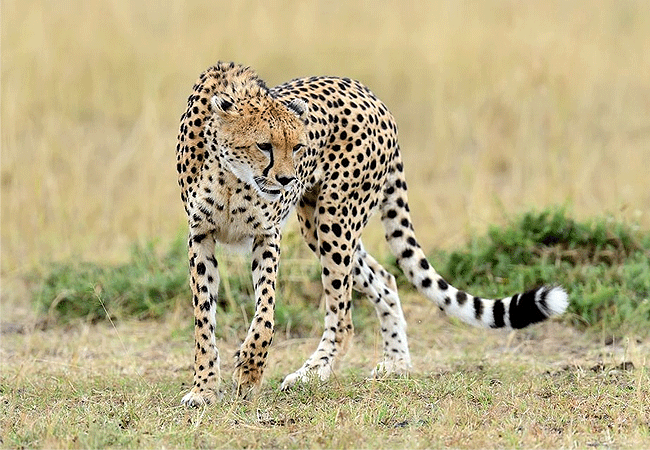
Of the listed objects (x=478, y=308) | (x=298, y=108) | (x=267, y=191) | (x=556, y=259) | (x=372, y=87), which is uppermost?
(x=298, y=108)

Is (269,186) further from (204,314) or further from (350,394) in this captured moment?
(350,394)

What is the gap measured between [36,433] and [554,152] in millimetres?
4701

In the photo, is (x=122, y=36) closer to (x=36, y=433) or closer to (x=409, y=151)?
(x=409, y=151)

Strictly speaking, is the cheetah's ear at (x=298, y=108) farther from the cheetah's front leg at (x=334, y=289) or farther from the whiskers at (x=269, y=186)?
the cheetah's front leg at (x=334, y=289)

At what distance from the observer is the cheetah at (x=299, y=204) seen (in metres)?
3.86

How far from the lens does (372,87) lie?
9172 mm

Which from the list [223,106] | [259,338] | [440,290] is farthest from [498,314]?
[223,106]

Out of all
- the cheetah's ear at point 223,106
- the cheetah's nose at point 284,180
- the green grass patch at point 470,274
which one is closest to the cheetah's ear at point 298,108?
the cheetah's ear at point 223,106

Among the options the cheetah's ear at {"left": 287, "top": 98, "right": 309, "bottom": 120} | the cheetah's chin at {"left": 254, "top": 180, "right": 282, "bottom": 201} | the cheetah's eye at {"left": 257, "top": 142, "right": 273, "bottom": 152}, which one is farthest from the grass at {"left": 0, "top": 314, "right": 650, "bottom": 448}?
the cheetah's ear at {"left": 287, "top": 98, "right": 309, "bottom": 120}

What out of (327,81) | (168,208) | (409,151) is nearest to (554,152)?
(409,151)

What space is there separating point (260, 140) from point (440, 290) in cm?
119

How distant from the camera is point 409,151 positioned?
27.7 feet

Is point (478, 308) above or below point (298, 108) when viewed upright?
below

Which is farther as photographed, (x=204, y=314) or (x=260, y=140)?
(x=204, y=314)
